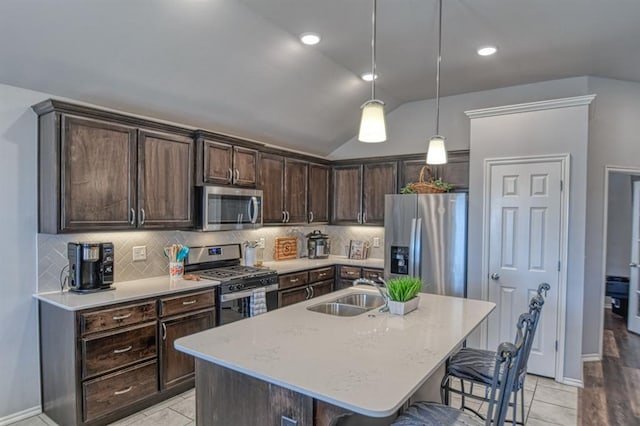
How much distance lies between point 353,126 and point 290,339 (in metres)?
3.93

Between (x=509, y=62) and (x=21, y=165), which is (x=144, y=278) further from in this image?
(x=509, y=62)

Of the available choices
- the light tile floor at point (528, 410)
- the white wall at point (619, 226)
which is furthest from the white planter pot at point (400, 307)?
the white wall at point (619, 226)

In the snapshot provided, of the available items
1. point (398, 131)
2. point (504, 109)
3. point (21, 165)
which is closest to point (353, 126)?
point (398, 131)

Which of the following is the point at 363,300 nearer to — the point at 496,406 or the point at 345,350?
the point at 345,350

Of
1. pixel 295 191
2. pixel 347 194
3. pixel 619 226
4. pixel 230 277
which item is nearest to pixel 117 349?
pixel 230 277

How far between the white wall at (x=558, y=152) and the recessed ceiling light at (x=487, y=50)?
689mm

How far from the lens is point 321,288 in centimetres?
485

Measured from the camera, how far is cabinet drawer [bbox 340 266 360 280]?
4923 mm

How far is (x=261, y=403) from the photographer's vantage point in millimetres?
1678

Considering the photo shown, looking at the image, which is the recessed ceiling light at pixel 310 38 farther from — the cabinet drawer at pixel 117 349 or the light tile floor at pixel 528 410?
the light tile floor at pixel 528 410

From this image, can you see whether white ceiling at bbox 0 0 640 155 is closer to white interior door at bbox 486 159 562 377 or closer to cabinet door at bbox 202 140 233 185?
cabinet door at bbox 202 140 233 185

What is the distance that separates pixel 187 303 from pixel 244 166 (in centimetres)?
159

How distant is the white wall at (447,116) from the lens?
13.9 ft

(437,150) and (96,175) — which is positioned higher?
(437,150)
